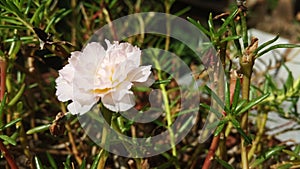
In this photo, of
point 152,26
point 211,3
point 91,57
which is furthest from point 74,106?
point 211,3

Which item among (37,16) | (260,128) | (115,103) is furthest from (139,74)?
(260,128)

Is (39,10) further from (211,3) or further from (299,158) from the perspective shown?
(211,3)

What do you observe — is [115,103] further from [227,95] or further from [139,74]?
[227,95]

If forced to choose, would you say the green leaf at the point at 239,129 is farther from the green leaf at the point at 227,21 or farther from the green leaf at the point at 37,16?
the green leaf at the point at 37,16

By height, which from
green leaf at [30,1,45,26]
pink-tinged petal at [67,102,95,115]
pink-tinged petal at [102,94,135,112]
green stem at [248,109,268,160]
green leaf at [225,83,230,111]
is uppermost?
green leaf at [30,1,45,26]

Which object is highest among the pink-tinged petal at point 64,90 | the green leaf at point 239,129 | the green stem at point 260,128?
the pink-tinged petal at point 64,90

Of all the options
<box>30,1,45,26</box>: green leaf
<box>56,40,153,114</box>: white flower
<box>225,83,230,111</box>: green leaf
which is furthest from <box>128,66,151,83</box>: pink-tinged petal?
<box>30,1,45,26</box>: green leaf

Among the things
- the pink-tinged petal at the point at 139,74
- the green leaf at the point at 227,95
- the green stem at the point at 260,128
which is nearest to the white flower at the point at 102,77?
the pink-tinged petal at the point at 139,74

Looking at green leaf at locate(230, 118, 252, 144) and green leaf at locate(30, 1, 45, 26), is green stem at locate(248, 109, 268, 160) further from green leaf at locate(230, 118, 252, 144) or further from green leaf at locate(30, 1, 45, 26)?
green leaf at locate(30, 1, 45, 26)

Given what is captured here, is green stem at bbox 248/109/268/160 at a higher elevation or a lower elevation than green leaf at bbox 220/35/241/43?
lower
